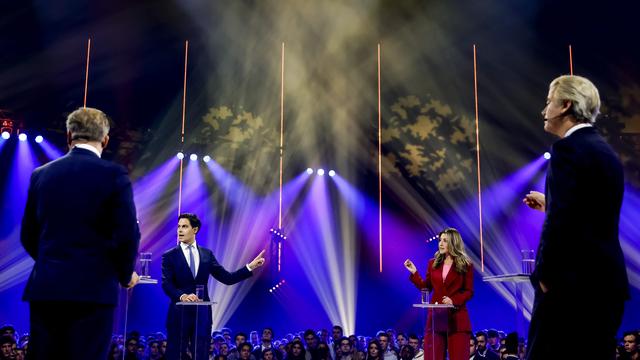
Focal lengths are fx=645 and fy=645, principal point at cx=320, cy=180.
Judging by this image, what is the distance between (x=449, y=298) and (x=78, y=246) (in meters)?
3.57

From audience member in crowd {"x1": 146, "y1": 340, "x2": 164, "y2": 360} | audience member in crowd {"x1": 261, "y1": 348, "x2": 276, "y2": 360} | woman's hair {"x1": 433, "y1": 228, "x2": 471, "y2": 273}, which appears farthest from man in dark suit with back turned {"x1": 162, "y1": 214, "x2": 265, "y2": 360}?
audience member in crowd {"x1": 146, "y1": 340, "x2": 164, "y2": 360}

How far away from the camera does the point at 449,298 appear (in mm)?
5328

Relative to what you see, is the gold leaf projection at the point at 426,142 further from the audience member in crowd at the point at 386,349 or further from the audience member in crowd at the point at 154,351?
the audience member in crowd at the point at 154,351

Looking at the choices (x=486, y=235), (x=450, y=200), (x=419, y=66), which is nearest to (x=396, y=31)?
(x=419, y=66)

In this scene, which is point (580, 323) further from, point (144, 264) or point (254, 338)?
point (254, 338)

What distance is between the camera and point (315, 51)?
36.7 ft

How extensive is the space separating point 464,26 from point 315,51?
2607 millimetres

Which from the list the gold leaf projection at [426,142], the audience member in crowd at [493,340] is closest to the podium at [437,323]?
the audience member in crowd at [493,340]

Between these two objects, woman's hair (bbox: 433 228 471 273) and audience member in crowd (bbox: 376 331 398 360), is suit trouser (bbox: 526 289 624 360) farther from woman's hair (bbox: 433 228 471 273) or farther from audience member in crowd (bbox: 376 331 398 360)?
audience member in crowd (bbox: 376 331 398 360)

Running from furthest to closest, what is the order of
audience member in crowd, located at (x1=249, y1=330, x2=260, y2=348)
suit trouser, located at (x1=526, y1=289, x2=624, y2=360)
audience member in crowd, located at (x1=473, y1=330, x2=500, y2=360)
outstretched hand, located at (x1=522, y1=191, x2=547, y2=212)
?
audience member in crowd, located at (x1=249, y1=330, x2=260, y2=348)
audience member in crowd, located at (x1=473, y1=330, x2=500, y2=360)
outstretched hand, located at (x1=522, y1=191, x2=547, y2=212)
suit trouser, located at (x1=526, y1=289, x2=624, y2=360)

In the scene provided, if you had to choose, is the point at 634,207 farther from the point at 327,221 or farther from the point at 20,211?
the point at 20,211

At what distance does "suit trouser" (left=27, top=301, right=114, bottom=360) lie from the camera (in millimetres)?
2355

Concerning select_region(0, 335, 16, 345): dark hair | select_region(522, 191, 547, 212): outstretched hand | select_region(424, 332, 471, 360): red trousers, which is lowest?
select_region(0, 335, 16, 345): dark hair

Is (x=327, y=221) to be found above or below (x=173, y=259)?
above
